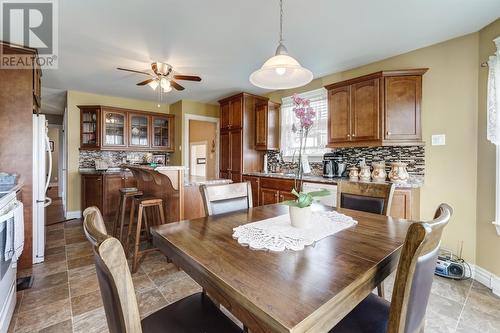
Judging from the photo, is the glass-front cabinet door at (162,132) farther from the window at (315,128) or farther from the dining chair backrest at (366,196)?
the dining chair backrest at (366,196)

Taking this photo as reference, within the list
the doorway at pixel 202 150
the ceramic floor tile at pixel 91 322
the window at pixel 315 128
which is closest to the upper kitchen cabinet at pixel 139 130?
the doorway at pixel 202 150

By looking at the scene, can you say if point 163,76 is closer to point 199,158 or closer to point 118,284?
point 118,284

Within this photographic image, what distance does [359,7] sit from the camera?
199 cm

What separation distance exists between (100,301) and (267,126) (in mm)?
3284

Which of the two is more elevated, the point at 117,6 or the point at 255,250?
the point at 117,6

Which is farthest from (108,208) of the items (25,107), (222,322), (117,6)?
(222,322)

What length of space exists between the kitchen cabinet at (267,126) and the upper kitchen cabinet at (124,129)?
7.26 ft

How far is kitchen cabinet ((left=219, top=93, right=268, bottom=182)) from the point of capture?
4246 mm

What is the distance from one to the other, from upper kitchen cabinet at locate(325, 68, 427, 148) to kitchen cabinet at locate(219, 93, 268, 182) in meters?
1.85

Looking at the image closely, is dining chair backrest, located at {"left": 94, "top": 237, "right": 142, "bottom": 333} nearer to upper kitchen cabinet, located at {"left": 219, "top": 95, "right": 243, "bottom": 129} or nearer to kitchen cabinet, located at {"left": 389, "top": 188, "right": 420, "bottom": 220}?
kitchen cabinet, located at {"left": 389, "top": 188, "right": 420, "bottom": 220}

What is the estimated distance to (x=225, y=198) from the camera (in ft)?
5.49

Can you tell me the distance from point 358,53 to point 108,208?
470 cm

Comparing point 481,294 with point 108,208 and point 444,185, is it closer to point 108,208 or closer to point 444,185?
point 444,185

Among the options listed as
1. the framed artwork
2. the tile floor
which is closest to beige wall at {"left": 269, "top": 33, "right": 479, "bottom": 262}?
the tile floor
